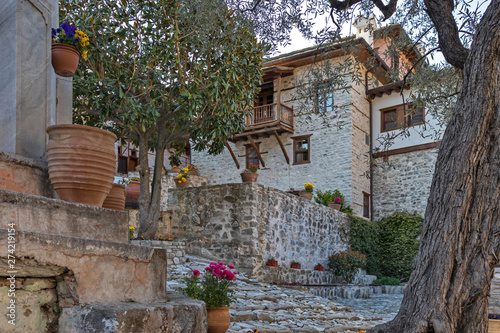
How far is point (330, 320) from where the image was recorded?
313 inches

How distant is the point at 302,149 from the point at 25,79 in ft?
55.0

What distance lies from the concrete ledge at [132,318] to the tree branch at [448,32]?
10.4 feet

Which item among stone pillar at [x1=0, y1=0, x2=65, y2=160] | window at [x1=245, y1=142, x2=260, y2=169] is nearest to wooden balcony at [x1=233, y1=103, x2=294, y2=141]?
window at [x1=245, y1=142, x2=260, y2=169]

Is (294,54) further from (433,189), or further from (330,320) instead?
(433,189)

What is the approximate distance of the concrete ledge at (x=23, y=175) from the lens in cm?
352

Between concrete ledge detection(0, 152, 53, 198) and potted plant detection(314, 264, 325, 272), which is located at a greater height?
concrete ledge detection(0, 152, 53, 198)

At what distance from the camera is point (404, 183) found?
19172mm

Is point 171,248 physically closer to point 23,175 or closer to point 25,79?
point 25,79

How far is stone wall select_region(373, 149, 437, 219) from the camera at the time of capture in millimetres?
18562

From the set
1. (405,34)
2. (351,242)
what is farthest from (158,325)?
(351,242)

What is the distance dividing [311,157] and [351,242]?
450 centimetres

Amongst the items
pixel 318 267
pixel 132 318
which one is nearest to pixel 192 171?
pixel 318 267

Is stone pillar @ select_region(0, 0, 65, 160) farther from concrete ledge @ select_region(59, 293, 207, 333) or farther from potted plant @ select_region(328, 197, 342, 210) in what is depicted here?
potted plant @ select_region(328, 197, 342, 210)

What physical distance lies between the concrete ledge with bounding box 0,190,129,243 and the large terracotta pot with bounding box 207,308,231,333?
1786 mm
